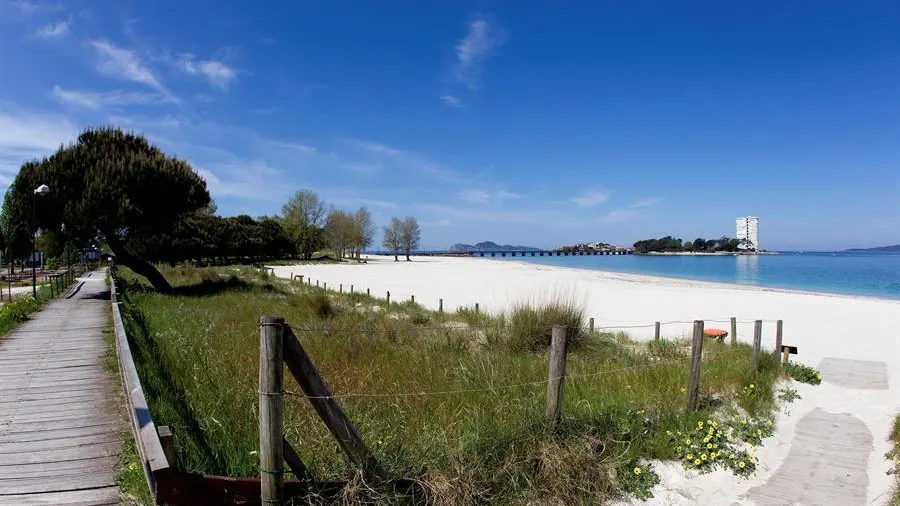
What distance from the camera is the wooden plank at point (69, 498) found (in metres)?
3.49

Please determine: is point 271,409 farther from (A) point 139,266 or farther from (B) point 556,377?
(A) point 139,266

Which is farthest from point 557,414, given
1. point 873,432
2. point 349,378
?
point 873,432

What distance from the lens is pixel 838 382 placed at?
8.09 meters

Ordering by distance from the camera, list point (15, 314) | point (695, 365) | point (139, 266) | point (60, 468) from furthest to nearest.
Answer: point (139, 266) < point (15, 314) < point (695, 365) < point (60, 468)

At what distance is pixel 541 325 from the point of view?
345 inches

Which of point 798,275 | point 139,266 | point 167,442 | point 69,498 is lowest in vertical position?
point 798,275

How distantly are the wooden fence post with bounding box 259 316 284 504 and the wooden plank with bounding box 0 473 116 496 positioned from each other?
1718mm

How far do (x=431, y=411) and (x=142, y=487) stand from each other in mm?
2495

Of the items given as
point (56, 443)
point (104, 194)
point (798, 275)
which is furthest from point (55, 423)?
point (798, 275)

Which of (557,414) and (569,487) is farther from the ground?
(557,414)

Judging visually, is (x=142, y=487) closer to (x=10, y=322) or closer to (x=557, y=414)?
(x=557, y=414)

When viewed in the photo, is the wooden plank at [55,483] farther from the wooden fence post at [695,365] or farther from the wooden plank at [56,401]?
the wooden fence post at [695,365]

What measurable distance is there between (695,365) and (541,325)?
3.29 meters

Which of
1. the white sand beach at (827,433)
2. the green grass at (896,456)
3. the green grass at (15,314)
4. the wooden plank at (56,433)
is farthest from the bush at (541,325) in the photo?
the green grass at (15,314)
